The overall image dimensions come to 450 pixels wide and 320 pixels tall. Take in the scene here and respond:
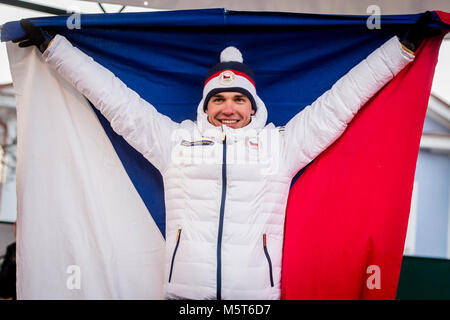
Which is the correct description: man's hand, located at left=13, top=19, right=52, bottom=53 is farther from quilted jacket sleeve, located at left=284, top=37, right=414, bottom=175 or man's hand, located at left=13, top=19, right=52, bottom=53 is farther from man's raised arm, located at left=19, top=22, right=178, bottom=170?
quilted jacket sleeve, located at left=284, top=37, right=414, bottom=175

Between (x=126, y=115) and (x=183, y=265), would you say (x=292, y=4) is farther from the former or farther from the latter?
(x=183, y=265)

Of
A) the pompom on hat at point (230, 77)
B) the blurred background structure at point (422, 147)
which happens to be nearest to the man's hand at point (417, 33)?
the blurred background structure at point (422, 147)

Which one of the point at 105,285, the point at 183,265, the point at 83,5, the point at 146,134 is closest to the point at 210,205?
the point at 183,265

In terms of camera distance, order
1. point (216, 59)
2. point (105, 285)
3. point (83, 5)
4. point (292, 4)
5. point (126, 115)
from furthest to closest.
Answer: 1. point (83, 5)
2. point (292, 4)
3. point (216, 59)
4. point (105, 285)
5. point (126, 115)

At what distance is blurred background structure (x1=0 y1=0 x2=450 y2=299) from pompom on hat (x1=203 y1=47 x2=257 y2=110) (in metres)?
0.41

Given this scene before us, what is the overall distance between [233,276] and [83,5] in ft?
5.74

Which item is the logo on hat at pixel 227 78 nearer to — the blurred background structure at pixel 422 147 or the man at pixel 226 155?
the man at pixel 226 155

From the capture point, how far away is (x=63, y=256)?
1984 mm

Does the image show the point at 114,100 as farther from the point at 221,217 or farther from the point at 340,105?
the point at 340,105

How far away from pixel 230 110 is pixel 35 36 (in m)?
0.93

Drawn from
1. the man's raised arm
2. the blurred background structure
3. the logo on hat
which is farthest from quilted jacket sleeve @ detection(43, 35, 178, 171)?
the blurred background structure

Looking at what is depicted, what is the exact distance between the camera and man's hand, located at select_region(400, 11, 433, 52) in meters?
1.72

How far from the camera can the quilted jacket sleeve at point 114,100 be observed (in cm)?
184

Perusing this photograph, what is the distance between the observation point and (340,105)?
1763 mm
